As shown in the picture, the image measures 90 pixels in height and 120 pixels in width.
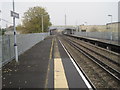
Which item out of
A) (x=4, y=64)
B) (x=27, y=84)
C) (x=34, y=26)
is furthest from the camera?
(x=34, y=26)

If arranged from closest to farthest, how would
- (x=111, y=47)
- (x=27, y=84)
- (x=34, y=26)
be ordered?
(x=27, y=84), (x=111, y=47), (x=34, y=26)

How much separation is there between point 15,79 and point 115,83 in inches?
164

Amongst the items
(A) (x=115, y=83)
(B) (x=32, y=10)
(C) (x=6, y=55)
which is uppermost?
(B) (x=32, y=10)

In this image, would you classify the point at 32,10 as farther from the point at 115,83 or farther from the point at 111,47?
the point at 115,83

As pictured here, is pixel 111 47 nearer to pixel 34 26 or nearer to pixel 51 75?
pixel 51 75

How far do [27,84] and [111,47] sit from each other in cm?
1875

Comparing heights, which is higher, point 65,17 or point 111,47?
point 65,17

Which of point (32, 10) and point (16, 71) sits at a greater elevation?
point (32, 10)

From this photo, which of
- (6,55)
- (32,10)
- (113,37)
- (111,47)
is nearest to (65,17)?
(32,10)

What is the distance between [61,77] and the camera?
28.5ft

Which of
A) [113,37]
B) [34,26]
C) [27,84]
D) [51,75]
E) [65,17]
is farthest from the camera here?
[65,17]

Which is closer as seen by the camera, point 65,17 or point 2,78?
point 2,78

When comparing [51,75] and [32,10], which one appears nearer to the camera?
[51,75]

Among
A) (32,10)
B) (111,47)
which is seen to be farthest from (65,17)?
(111,47)
